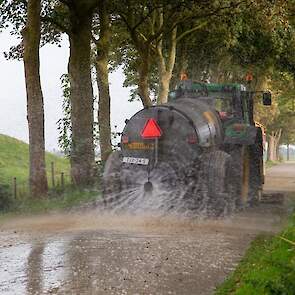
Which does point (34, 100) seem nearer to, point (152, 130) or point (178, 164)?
point (152, 130)

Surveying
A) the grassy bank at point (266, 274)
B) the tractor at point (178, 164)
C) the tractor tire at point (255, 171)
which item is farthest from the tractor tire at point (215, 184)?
the grassy bank at point (266, 274)

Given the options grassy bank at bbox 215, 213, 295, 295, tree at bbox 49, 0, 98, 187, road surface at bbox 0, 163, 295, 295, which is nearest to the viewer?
grassy bank at bbox 215, 213, 295, 295

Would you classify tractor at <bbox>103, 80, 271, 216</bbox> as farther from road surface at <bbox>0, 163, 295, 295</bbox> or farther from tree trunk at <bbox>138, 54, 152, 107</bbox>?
tree trunk at <bbox>138, 54, 152, 107</bbox>

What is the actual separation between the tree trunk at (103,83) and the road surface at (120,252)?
6.67m

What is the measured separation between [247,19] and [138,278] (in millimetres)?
15817

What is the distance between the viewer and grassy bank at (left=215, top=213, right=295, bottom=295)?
5457 mm

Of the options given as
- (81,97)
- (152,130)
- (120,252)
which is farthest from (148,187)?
(81,97)

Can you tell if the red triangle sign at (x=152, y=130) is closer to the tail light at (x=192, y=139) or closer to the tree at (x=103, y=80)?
the tail light at (x=192, y=139)

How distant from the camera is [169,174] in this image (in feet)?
37.3

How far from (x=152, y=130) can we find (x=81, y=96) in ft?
13.9

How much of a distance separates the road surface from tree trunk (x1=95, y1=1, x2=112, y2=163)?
6666 millimetres

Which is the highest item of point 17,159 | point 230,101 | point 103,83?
point 103,83

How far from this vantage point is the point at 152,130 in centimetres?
1156

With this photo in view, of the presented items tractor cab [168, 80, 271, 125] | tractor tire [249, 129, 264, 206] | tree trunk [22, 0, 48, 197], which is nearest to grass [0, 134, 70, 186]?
tree trunk [22, 0, 48, 197]
